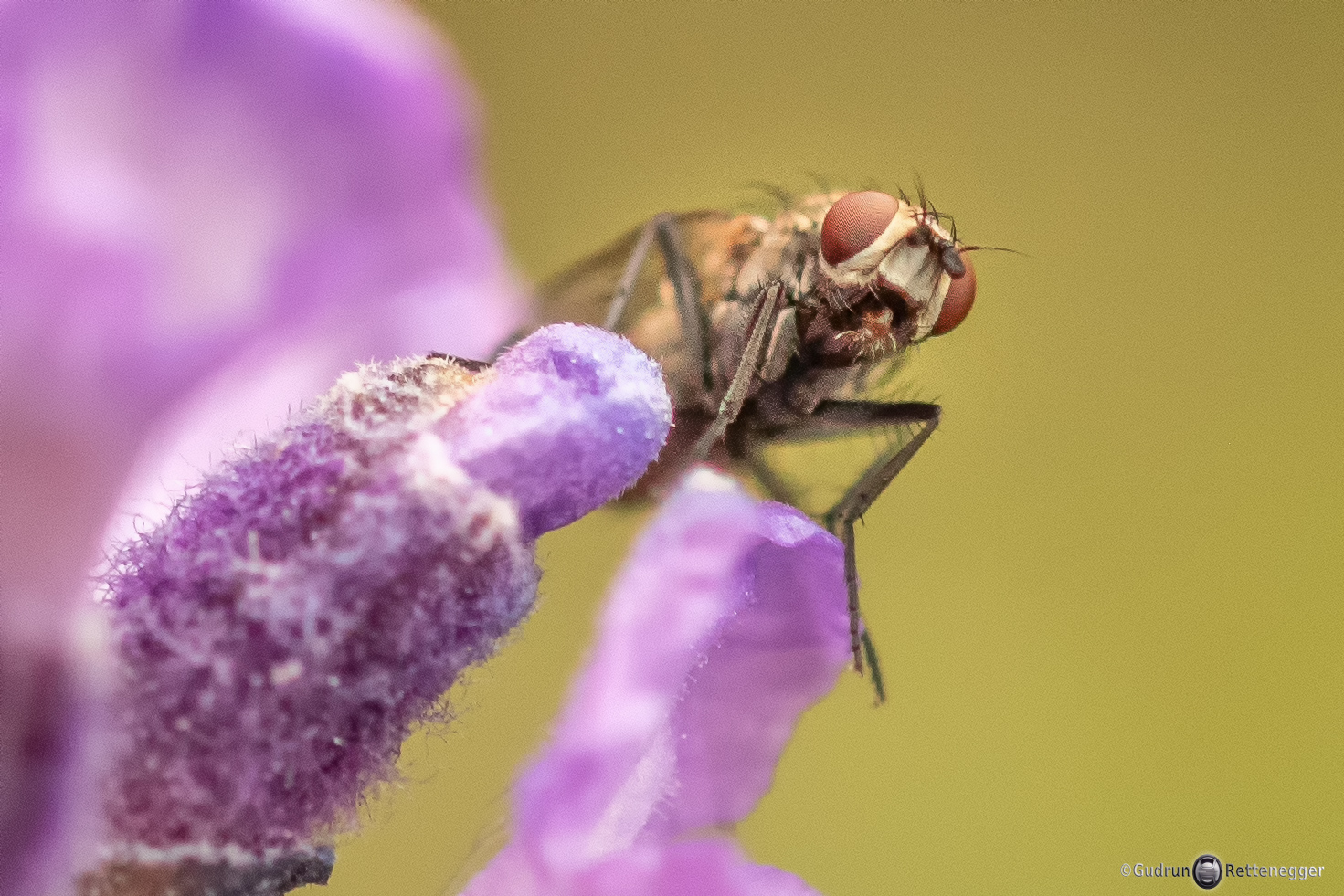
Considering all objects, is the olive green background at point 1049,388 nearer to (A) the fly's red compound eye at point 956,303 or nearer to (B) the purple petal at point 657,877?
(A) the fly's red compound eye at point 956,303

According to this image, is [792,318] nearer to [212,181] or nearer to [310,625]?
[212,181]

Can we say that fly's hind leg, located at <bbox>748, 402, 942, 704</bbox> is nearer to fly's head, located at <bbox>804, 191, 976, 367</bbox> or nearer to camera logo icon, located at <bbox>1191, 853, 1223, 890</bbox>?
fly's head, located at <bbox>804, 191, 976, 367</bbox>

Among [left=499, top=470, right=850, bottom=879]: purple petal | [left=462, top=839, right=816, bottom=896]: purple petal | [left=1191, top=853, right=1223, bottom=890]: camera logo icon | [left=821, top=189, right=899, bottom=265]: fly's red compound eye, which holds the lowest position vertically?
[left=1191, top=853, right=1223, bottom=890]: camera logo icon

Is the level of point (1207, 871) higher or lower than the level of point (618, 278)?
lower

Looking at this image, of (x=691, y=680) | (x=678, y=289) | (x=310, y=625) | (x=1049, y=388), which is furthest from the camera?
(x=1049, y=388)

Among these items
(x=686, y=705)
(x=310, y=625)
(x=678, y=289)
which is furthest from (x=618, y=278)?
(x=310, y=625)

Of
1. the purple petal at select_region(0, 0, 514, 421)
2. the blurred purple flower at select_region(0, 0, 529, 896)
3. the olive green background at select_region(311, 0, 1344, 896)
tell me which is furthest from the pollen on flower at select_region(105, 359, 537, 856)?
the olive green background at select_region(311, 0, 1344, 896)

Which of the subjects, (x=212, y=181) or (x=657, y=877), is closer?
(x=657, y=877)

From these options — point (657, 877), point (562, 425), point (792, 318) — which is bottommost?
point (657, 877)
